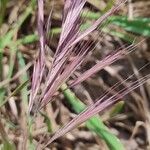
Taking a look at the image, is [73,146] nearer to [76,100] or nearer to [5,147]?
[76,100]

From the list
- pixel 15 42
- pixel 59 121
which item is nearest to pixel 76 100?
pixel 59 121

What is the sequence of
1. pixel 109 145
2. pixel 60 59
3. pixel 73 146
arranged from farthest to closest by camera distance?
pixel 73 146 → pixel 109 145 → pixel 60 59

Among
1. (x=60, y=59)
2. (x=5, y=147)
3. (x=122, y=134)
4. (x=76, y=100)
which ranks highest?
(x=60, y=59)

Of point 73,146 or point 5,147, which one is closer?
point 5,147

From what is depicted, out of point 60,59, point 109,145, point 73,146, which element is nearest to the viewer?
point 60,59

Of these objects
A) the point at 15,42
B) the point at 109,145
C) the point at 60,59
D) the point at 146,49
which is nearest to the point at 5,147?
the point at 60,59

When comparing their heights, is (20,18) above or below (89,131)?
above
